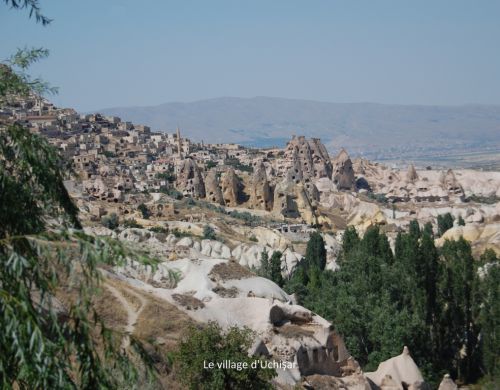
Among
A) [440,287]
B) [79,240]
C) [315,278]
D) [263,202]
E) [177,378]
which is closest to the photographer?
[79,240]

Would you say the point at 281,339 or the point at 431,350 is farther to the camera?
the point at 431,350

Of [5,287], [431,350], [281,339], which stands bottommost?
[431,350]

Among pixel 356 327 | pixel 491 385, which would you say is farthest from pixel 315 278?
pixel 491 385

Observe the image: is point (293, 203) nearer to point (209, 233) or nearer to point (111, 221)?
point (209, 233)

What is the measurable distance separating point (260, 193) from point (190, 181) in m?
6.28

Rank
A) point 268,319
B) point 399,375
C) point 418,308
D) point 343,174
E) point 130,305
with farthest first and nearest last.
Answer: point 343,174
point 418,308
point 399,375
point 268,319
point 130,305

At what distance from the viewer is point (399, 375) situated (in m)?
20.7

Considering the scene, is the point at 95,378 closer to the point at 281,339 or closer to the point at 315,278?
the point at 281,339

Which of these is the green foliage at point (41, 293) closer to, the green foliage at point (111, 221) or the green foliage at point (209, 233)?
the green foliage at point (111, 221)

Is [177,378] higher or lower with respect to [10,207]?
lower

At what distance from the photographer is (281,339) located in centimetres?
1861

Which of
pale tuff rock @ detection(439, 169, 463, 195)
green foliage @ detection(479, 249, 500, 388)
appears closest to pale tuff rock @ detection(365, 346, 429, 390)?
green foliage @ detection(479, 249, 500, 388)

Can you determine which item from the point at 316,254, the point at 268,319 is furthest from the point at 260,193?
the point at 268,319

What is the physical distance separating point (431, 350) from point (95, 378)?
2427 cm
